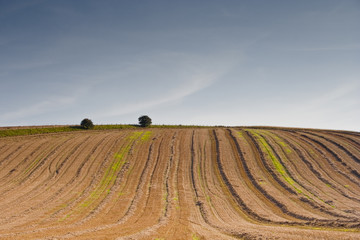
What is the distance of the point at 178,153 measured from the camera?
44.7 metres

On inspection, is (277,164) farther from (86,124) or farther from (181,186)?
(86,124)

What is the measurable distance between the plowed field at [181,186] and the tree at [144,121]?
40.3ft

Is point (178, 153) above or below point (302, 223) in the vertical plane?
above

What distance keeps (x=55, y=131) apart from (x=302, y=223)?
58022 millimetres

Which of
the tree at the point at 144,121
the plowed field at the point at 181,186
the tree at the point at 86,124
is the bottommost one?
the plowed field at the point at 181,186

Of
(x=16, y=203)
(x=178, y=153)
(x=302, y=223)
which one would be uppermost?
(x=178, y=153)

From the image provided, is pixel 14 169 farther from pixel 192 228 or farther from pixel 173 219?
pixel 192 228

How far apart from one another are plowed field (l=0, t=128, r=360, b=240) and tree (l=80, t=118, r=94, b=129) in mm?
8502

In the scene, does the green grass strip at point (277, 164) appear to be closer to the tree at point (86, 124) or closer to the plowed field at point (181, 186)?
the plowed field at point (181, 186)

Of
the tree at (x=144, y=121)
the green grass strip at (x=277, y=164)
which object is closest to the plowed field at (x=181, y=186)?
the green grass strip at (x=277, y=164)

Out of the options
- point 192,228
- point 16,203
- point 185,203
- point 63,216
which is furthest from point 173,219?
point 16,203

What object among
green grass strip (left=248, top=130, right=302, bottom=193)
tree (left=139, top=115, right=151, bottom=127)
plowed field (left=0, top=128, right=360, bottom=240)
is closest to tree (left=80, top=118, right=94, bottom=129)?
plowed field (left=0, top=128, right=360, bottom=240)

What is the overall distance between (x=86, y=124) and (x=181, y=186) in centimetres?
4279

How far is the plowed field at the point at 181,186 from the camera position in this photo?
61.1 ft
